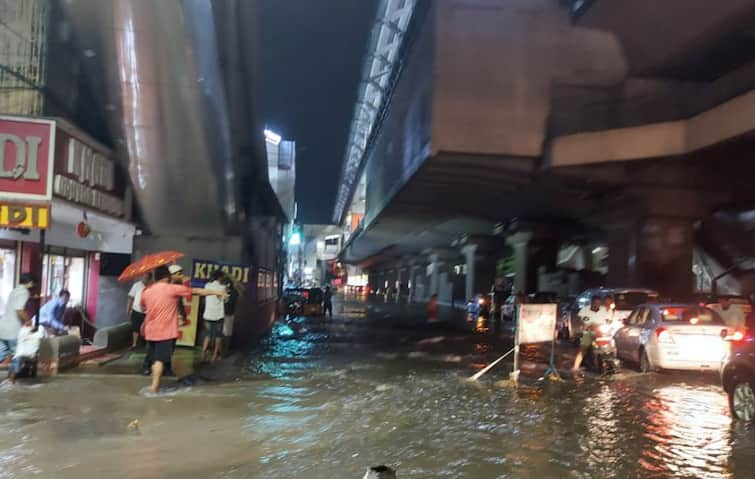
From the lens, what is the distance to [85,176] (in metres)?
13.0

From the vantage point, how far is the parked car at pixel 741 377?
826 centimetres

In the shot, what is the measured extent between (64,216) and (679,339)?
1193 centimetres

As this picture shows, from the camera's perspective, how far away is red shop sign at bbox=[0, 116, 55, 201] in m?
10.9

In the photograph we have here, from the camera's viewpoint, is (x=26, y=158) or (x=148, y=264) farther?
(x=148, y=264)

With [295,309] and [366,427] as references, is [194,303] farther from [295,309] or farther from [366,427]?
[295,309]

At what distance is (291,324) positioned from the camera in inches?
1043

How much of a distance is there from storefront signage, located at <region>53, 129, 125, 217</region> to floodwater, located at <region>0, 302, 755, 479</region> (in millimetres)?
3375

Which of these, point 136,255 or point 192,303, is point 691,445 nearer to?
point 192,303

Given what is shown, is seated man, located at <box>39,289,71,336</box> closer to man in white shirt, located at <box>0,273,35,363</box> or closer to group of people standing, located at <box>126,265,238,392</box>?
group of people standing, located at <box>126,265,238,392</box>

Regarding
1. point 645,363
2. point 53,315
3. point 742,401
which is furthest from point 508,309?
point 742,401

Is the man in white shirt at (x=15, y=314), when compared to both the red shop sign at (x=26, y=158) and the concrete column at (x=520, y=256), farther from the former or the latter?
the concrete column at (x=520, y=256)

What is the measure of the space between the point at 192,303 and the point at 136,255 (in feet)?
7.39

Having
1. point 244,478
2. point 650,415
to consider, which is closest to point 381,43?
point 650,415

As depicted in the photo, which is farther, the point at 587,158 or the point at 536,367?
the point at 587,158
